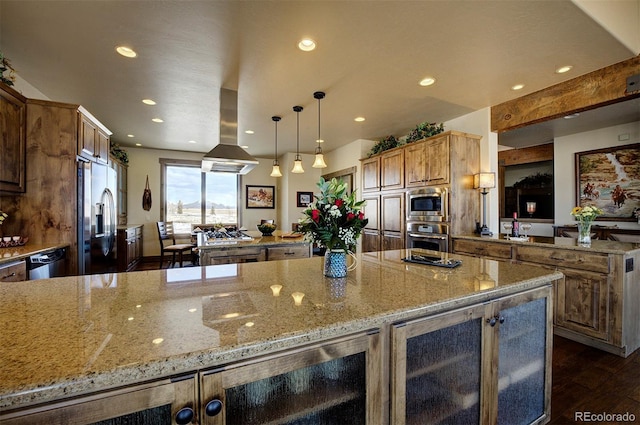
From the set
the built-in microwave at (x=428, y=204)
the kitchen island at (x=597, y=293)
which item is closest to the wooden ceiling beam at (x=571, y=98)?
the built-in microwave at (x=428, y=204)

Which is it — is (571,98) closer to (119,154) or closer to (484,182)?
(484,182)

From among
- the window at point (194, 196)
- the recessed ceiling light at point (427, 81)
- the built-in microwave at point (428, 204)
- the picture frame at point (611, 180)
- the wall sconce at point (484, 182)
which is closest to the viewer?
the recessed ceiling light at point (427, 81)

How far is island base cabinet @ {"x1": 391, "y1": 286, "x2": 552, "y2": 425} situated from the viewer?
1053 mm

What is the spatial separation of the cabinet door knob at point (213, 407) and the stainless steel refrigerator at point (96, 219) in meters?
2.82

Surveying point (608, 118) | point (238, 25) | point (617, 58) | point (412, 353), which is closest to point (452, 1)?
point (238, 25)

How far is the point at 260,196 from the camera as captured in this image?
25.4ft

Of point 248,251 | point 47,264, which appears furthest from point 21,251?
point 248,251

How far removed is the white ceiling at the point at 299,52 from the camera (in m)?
2.00

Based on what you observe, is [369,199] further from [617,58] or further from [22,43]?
[22,43]

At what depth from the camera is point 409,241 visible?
4355 millimetres

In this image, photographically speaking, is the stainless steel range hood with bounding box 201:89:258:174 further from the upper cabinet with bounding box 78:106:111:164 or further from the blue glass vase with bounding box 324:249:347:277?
the blue glass vase with bounding box 324:249:347:277

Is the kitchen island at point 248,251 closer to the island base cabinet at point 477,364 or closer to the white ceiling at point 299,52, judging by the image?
the white ceiling at point 299,52

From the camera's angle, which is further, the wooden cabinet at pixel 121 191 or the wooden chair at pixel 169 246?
the wooden chair at pixel 169 246

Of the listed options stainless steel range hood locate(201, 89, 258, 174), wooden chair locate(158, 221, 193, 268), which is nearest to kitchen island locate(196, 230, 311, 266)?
stainless steel range hood locate(201, 89, 258, 174)
